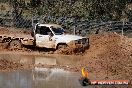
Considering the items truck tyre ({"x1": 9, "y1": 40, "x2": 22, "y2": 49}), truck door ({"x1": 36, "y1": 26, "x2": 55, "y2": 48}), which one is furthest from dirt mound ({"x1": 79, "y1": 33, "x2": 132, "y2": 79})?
truck tyre ({"x1": 9, "y1": 40, "x2": 22, "y2": 49})

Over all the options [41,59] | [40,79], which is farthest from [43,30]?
[40,79]

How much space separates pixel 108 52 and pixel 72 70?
388 cm

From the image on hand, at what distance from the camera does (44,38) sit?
70.9ft

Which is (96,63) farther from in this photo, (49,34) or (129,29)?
(129,29)

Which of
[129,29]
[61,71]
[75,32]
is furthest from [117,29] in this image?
[61,71]

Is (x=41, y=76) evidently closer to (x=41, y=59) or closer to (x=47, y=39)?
(x=41, y=59)

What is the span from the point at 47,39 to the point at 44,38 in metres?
0.20

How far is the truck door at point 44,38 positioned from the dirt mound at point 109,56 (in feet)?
7.52

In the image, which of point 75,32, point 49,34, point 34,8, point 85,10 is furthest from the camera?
point 34,8

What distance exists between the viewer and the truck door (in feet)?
70.6

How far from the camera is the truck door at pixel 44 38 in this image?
70.6 feet

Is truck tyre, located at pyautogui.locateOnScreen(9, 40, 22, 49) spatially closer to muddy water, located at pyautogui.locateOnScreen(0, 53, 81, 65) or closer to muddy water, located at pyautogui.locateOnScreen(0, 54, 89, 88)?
muddy water, located at pyautogui.locateOnScreen(0, 53, 81, 65)

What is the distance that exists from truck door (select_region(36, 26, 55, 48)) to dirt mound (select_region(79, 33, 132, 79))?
229cm

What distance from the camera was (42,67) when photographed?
17141 millimetres
